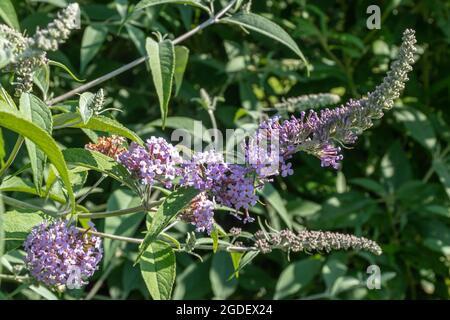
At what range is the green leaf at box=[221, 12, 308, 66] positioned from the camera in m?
1.64

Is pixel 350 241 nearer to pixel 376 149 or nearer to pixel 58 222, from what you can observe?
pixel 58 222

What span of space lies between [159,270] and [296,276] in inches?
41.4

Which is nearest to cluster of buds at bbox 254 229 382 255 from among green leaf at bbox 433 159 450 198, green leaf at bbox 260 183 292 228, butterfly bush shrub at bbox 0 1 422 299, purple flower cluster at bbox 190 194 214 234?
butterfly bush shrub at bbox 0 1 422 299

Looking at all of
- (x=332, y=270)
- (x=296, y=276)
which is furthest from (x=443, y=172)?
(x=296, y=276)

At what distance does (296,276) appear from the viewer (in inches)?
96.7

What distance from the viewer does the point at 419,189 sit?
2602 mm

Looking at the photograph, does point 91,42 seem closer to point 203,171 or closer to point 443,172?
point 203,171

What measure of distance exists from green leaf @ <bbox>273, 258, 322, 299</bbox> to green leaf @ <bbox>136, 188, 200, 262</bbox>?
120 cm

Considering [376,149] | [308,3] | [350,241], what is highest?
[308,3]

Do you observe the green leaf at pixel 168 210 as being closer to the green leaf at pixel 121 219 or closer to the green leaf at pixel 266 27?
the green leaf at pixel 266 27

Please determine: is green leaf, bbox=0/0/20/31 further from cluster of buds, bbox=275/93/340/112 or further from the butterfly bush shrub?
cluster of buds, bbox=275/93/340/112
